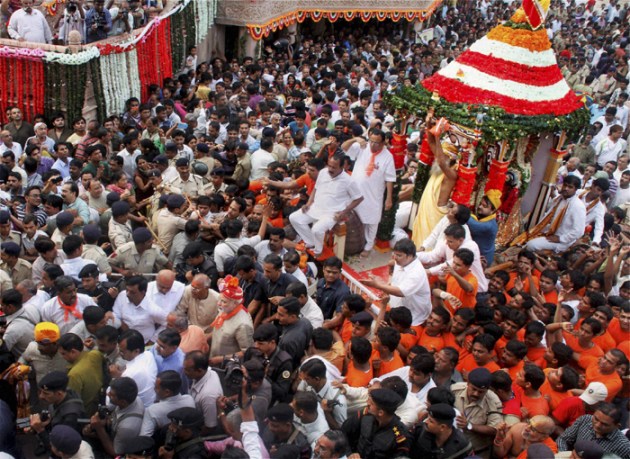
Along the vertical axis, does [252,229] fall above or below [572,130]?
below

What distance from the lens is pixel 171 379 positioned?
15.1ft

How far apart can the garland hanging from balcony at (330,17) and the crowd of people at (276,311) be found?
7009 mm

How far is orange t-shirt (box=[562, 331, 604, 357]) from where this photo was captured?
611 centimetres

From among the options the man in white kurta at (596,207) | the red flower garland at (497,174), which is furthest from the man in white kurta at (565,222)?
the red flower garland at (497,174)

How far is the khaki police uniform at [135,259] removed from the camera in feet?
21.8

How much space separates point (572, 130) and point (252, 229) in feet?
14.9

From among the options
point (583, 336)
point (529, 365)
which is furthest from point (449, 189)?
point (529, 365)

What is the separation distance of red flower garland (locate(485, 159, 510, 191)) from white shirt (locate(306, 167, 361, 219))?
1809mm

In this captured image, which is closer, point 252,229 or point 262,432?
point 262,432

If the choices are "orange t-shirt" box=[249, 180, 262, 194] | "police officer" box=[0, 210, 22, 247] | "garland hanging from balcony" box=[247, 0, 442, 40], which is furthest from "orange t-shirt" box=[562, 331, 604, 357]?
"garland hanging from balcony" box=[247, 0, 442, 40]

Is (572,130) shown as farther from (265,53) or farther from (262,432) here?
(265,53)

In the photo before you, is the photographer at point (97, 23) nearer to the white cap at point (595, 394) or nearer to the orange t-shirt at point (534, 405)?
the orange t-shirt at point (534, 405)

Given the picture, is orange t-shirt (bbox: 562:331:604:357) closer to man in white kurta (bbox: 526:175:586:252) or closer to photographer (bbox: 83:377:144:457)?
man in white kurta (bbox: 526:175:586:252)

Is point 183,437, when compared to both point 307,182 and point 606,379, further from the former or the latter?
point 307,182
